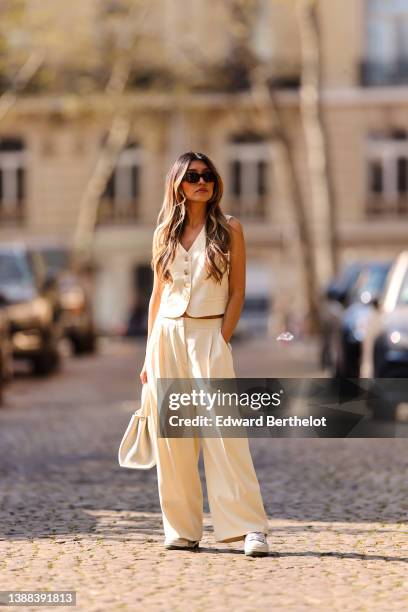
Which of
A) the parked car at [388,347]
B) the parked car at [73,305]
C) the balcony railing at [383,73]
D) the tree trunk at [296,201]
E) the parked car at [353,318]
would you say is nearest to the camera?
the parked car at [388,347]

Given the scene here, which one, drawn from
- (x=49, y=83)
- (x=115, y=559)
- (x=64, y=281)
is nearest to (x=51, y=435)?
(x=115, y=559)

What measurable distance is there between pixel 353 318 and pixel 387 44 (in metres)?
30.0

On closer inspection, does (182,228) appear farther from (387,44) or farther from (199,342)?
(387,44)

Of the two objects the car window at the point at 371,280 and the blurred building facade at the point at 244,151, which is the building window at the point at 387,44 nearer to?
the blurred building facade at the point at 244,151

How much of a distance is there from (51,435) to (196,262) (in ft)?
21.5

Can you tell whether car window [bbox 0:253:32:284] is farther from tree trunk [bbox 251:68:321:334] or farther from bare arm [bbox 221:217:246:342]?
bare arm [bbox 221:217:246:342]

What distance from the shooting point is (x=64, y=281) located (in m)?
27.6

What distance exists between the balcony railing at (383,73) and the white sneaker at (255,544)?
3938 cm

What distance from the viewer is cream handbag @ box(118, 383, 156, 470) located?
7434mm

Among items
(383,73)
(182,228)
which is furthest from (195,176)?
(383,73)

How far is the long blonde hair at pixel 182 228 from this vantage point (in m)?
7.40

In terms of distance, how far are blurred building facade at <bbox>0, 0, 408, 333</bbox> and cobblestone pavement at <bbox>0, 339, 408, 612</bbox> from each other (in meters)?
31.7

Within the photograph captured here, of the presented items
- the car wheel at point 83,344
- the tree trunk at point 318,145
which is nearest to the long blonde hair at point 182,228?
the car wheel at point 83,344

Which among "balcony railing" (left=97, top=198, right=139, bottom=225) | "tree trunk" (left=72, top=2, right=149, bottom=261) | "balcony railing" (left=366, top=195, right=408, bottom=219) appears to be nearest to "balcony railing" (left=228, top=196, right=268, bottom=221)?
"balcony railing" (left=97, top=198, right=139, bottom=225)
